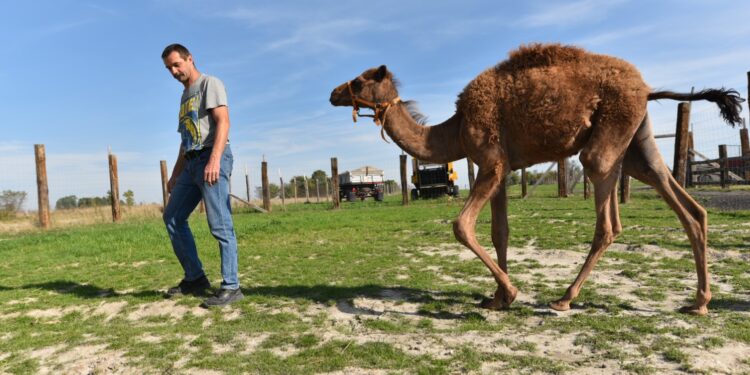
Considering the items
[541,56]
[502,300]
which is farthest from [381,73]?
[502,300]

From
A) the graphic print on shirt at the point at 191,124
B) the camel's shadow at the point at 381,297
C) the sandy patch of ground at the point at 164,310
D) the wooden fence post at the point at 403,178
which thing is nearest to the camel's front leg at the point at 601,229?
the camel's shadow at the point at 381,297

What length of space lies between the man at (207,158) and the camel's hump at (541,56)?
271cm

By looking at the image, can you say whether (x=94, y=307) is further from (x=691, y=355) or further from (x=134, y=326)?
(x=691, y=355)

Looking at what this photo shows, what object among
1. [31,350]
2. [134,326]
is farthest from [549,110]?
[31,350]

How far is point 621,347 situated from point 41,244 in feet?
37.6

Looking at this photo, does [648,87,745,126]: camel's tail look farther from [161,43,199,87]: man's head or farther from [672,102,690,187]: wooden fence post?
[672,102,690,187]: wooden fence post

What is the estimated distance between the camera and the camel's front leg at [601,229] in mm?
3791

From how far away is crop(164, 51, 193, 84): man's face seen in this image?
4592 millimetres

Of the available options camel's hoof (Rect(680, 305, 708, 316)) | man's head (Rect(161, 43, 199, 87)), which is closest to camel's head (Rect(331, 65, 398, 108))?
man's head (Rect(161, 43, 199, 87))

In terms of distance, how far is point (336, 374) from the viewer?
265 cm

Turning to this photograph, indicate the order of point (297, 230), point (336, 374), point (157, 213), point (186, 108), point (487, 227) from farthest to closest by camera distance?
point (157, 213), point (297, 230), point (487, 227), point (186, 108), point (336, 374)

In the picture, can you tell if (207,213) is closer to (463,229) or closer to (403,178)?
(463,229)

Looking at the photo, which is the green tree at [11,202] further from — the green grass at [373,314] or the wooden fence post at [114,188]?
the green grass at [373,314]

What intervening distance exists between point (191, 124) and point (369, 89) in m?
1.79
